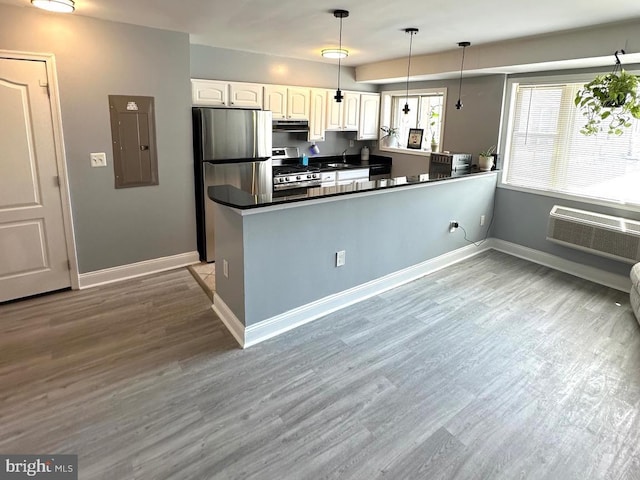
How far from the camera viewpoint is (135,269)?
4.00 metres

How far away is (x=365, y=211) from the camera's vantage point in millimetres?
3424

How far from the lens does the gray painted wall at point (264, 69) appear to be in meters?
4.67

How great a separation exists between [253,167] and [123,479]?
3.30 metres

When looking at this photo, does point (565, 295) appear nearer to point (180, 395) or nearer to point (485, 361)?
point (485, 361)

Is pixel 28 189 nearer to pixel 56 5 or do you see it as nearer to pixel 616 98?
pixel 56 5

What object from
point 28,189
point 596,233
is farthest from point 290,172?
point 596,233

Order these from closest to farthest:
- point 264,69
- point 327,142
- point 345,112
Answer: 1. point 264,69
2. point 345,112
3. point 327,142

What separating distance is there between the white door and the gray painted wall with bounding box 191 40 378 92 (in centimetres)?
181

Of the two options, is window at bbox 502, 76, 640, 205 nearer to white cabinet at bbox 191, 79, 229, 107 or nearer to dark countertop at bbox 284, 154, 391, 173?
dark countertop at bbox 284, 154, 391, 173

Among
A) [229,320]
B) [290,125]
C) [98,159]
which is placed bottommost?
[229,320]

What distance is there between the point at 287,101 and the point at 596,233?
3.91m

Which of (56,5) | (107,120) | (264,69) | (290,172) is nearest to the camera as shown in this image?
(56,5)

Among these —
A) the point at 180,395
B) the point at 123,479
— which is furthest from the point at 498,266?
the point at 123,479

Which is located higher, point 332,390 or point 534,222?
point 534,222
